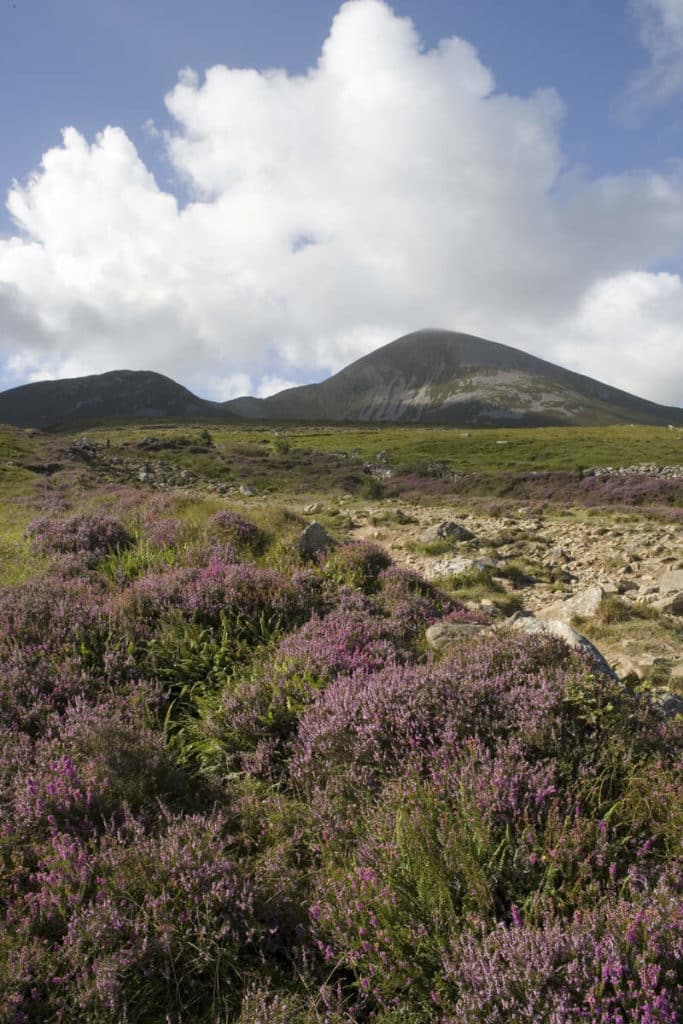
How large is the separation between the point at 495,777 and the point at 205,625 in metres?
3.88

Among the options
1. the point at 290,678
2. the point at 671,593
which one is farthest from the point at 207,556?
the point at 671,593

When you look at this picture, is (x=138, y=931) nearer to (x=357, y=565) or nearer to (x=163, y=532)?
(x=357, y=565)

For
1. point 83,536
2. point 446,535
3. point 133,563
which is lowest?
point 446,535

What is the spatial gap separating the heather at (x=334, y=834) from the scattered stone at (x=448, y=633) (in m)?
0.20

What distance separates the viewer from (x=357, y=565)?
27.1 ft

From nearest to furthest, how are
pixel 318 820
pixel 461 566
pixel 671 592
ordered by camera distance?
pixel 318 820 < pixel 671 592 < pixel 461 566

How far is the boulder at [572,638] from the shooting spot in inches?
191

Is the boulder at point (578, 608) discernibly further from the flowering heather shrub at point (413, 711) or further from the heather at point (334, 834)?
the flowering heather shrub at point (413, 711)

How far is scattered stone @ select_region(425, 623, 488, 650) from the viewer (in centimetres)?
560

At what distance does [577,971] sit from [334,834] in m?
1.48

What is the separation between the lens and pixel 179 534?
31.1ft

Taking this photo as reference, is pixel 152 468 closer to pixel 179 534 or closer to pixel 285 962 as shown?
pixel 179 534

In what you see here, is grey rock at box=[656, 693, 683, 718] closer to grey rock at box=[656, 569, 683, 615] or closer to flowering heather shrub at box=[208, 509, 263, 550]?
grey rock at box=[656, 569, 683, 615]

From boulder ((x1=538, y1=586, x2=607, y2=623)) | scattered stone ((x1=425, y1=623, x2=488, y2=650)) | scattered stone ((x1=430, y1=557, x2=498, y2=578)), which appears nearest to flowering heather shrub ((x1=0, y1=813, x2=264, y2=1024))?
scattered stone ((x1=425, y1=623, x2=488, y2=650))
